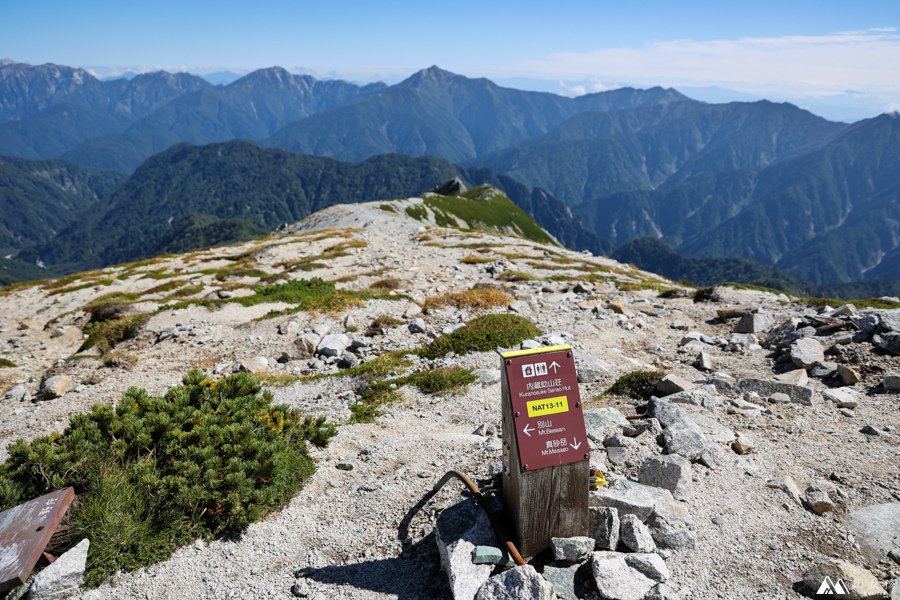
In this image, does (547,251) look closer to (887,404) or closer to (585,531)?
(887,404)

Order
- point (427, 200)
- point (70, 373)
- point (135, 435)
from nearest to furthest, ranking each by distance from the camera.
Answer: point (135, 435)
point (70, 373)
point (427, 200)

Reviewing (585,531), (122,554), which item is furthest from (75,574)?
(585,531)

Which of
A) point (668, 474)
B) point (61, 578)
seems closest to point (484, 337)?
point (668, 474)

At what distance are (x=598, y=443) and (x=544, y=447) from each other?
3481 mm

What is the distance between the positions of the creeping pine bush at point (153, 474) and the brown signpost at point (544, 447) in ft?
13.6

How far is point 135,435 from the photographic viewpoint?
796 centimetres

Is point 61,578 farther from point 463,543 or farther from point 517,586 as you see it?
point 517,586

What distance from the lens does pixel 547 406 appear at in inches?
240

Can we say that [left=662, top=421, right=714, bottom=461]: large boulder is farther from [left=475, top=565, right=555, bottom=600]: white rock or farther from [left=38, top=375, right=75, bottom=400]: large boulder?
[left=38, top=375, right=75, bottom=400]: large boulder

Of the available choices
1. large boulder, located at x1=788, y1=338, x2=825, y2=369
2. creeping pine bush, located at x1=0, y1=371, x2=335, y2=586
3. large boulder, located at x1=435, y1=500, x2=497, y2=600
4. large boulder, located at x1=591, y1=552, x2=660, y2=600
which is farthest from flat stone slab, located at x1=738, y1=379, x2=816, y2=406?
creeping pine bush, located at x1=0, y1=371, x2=335, y2=586

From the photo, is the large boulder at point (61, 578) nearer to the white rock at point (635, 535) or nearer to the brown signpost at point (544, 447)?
the brown signpost at point (544, 447)

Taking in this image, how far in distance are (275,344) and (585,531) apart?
1519 centimetres

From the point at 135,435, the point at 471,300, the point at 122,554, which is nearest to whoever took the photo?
the point at 122,554

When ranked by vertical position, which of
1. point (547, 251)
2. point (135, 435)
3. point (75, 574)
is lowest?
point (547, 251)
